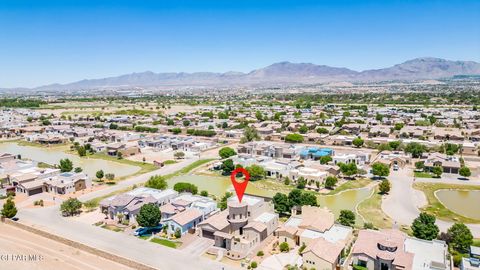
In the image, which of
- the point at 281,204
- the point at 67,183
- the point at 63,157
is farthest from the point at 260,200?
the point at 63,157

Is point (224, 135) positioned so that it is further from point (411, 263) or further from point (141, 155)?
point (411, 263)

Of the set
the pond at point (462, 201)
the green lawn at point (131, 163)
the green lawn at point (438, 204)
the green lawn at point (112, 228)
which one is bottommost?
the pond at point (462, 201)

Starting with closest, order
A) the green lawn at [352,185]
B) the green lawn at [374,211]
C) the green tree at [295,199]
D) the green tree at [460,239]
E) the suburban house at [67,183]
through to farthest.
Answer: the green tree at [460,239] → the green lawn at [374,211] → the green tree at [295,199] → the suburban house at [67,183] → the green lawn at [352,185]

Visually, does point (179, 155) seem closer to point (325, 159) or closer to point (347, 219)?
point (325, 159)

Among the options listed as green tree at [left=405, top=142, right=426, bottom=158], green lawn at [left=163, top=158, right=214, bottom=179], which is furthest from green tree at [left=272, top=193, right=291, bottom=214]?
green tree at [left=405, top=142, right=426, bottom=158]

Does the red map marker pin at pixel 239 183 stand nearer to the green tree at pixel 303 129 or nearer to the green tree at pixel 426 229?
the green tree at pixel 426 229

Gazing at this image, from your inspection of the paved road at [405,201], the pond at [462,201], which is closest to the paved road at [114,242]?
the paved road at [405,201]

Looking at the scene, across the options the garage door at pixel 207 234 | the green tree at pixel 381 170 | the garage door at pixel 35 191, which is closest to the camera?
the garage door at pixel 207 234

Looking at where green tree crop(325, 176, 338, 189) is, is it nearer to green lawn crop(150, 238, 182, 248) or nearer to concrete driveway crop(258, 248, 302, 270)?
concrete driveway crop(258, 248, 302, 270)
